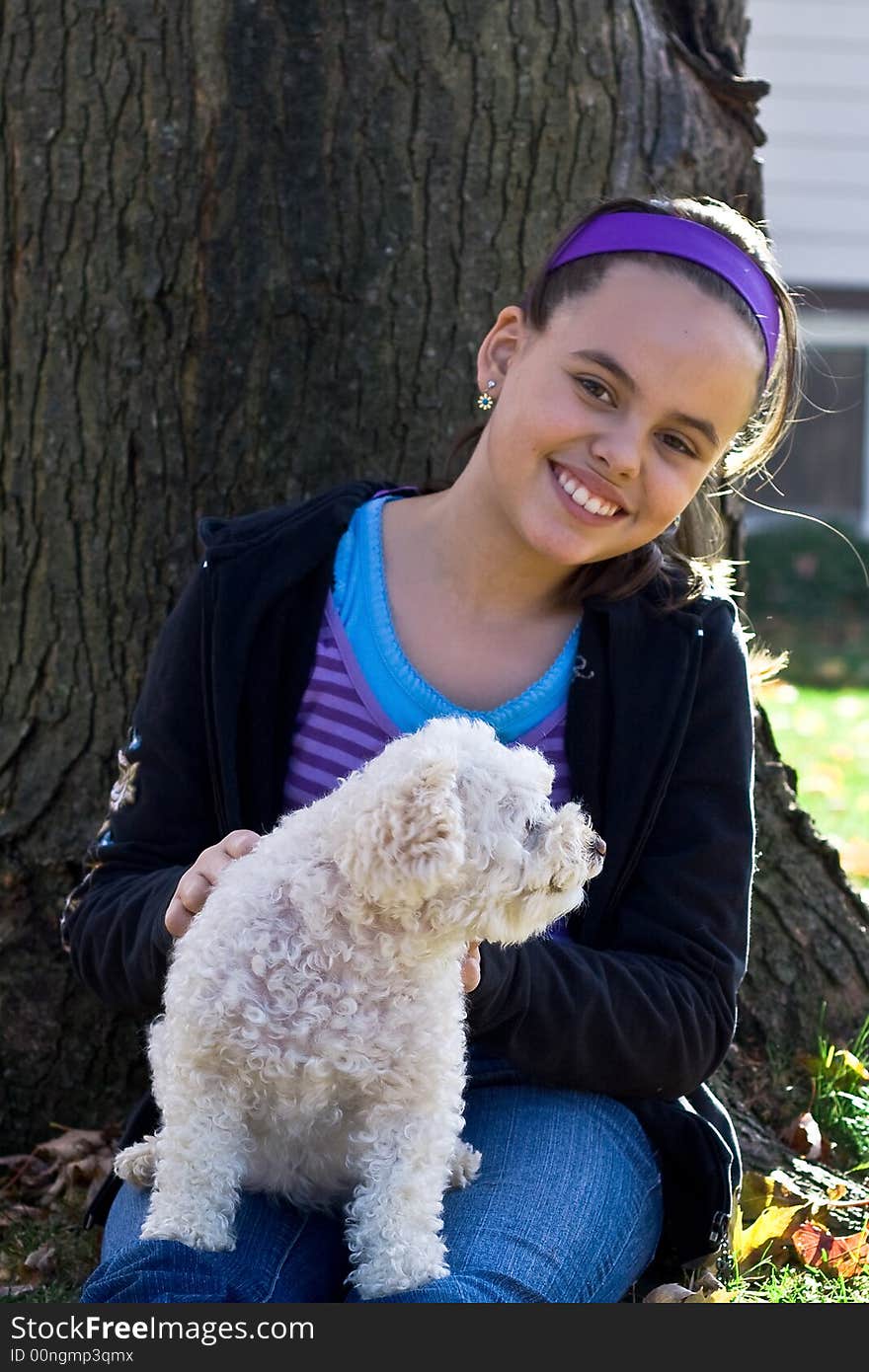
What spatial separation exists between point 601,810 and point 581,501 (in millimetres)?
634

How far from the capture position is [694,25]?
12.2 feet

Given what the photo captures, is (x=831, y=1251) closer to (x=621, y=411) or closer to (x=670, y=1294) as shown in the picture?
(x=670, y=1294)

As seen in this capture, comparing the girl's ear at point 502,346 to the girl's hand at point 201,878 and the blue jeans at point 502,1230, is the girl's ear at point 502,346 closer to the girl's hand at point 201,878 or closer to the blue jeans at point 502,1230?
the girl's hand at point 201,878

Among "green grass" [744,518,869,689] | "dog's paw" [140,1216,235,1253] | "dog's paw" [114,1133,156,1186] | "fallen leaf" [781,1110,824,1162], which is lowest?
"green grass" [744,518,869,689]

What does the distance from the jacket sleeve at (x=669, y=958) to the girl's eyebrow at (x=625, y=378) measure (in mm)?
401

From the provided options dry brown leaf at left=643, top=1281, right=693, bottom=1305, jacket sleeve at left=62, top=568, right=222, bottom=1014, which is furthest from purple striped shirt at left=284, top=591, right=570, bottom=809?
dry brown leaf at left=643, top=1281, right=693, bottom=1305

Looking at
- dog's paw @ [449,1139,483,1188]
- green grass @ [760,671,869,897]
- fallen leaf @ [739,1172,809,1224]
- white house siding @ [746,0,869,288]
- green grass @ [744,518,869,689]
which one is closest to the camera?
dog's paw @ [449,1139,483,1188]

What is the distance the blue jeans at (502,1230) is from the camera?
95.0 inches

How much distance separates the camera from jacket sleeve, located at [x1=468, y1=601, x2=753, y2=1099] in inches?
109

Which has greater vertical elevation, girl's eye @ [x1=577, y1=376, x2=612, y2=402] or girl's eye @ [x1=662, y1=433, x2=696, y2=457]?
girl's eye @ [x1=577, y1=376, x2=612, y2=402]

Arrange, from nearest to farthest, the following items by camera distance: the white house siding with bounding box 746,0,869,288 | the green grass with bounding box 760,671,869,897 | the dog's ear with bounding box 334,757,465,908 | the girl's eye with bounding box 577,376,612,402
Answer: the dog's ear with bounding box 334,757,465,908 → the girl's eye with bounding box 577,376,612,402 → the green grass with bounding box 760,671,869,897 → the white house siding with bounding box 746,0,869,288

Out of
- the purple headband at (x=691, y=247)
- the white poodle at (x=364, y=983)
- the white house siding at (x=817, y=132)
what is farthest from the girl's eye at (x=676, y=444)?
the white house siding at (x=817, y=132)

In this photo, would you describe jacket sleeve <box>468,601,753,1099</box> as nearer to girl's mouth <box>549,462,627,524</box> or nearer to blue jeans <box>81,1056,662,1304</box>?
blue jeans <box>81,1056,662,1304</box>

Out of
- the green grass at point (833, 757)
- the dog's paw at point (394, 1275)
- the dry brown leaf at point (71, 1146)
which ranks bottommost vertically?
the green grass at point (833, 757)
